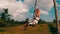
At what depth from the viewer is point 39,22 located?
10.4 metres

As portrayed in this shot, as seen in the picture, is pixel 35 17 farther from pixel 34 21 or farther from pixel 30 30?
pixel 30 30

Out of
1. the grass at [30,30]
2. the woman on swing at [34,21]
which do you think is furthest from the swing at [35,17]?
the grass at [30,30]

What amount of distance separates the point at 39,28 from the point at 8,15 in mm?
2057

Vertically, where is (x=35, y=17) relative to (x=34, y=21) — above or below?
above

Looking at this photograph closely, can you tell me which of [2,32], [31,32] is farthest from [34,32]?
[2,32]

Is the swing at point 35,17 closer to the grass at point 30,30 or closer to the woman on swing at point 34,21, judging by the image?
the woman on swing at point 34,21

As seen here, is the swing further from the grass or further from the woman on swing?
the grass

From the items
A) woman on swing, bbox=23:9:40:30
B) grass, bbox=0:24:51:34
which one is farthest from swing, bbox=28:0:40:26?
grass, bbox=0:24:51:34

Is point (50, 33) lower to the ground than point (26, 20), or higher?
lower

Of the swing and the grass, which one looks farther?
the swing

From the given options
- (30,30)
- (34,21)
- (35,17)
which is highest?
(35,17)

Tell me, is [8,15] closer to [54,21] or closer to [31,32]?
[31,32]

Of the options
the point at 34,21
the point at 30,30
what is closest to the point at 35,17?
the point at 34,21

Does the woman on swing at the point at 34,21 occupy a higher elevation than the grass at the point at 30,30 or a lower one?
higher
